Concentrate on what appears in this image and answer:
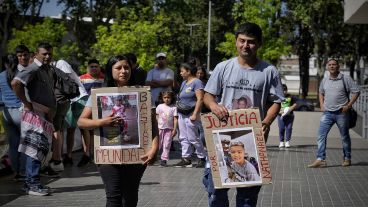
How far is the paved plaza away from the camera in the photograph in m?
7.64

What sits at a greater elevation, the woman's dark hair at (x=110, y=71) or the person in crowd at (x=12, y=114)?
the woman's dark hair at (x=110, y=71)

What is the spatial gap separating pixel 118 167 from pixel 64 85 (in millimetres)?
4883

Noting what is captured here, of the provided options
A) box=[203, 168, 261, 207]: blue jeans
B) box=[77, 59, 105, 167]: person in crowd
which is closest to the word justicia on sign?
box=[203, 168, 261, 207]: blue jeans

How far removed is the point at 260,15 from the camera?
4681 cm

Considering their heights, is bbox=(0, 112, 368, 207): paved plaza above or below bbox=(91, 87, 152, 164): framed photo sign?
→ below

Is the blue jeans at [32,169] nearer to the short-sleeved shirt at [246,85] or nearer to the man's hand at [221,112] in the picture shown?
the short-sleeved shirt at [246,85]

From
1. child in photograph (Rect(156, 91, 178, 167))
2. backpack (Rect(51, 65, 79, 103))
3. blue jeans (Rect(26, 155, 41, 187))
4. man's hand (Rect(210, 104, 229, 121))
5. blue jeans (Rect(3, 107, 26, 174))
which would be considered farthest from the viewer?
child in photograph (Rect(156, 91, 178, 167))

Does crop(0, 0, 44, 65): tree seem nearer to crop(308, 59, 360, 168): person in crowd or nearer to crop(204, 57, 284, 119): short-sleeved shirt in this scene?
crop(308, 59, 360, 168): person in crowd

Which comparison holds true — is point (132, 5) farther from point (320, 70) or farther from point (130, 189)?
point (130, 189)

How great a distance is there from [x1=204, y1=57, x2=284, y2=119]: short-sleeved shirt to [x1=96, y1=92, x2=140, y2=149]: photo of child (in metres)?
0.65

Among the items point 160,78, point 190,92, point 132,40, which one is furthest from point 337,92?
point 132,40

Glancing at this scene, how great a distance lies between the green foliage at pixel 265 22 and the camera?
Answer: 4625 cm

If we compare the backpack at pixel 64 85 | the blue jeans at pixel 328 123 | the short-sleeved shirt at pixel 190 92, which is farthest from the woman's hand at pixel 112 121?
the blue jeans at pixel 328 123

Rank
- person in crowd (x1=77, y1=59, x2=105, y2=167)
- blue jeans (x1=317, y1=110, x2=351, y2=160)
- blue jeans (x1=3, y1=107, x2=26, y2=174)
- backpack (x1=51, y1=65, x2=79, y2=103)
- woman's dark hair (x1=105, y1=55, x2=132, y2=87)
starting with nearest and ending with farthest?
1. woman's dark hair (x1=105, y1=55, x2=132, y2=87)
2. blue jeans (x1=3, y1=107, x2=26, y2=174)
3. backpack (x1=51, y1=65, x2=79, y2=103)
4. blue jeans (x1=317, y1=110, x2=351, y2=160)
5. person in crowd (x1=77, y1=59, x2=105, y2=167)
